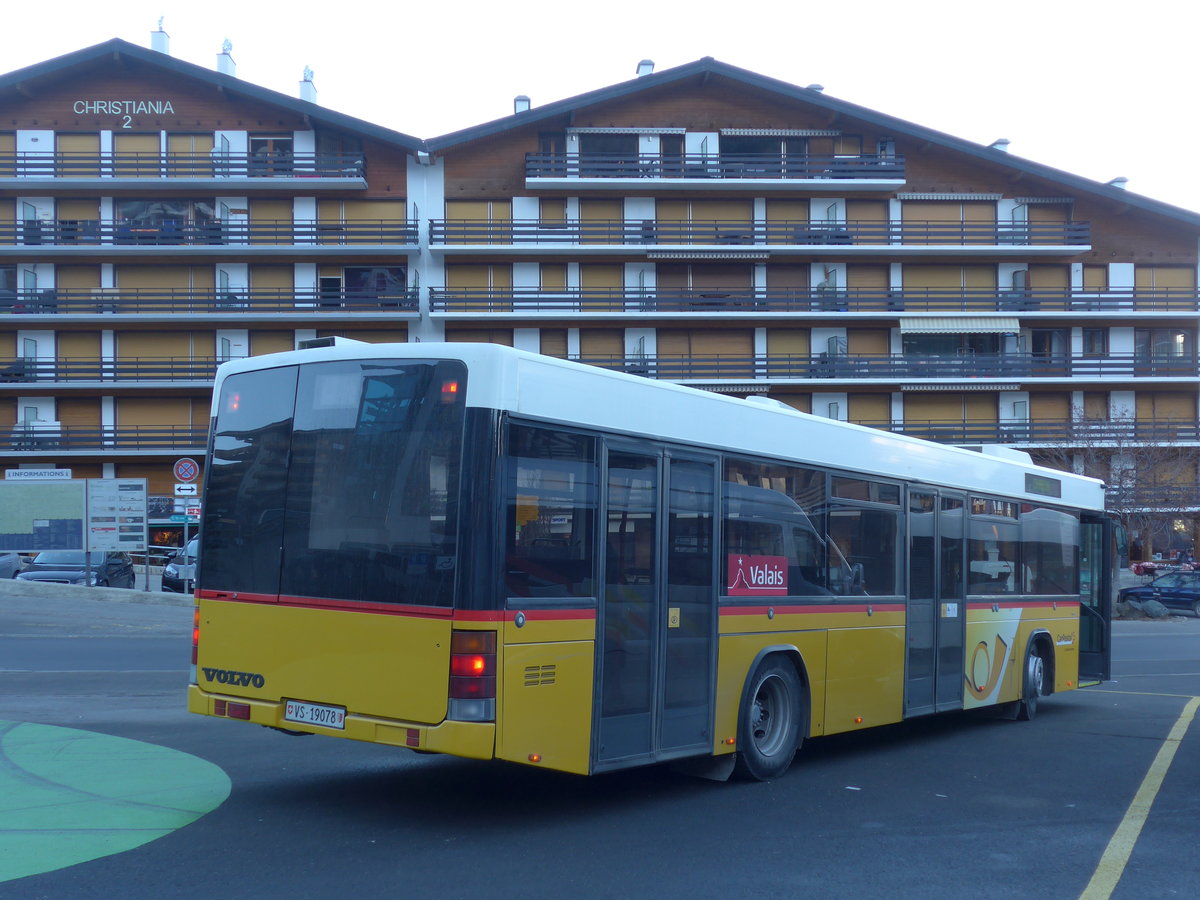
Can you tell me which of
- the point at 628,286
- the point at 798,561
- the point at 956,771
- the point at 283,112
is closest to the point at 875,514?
the point at 798,561

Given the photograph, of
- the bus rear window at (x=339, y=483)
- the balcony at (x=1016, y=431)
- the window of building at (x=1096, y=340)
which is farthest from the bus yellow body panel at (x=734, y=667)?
the window of building at (x=1096, y=340)

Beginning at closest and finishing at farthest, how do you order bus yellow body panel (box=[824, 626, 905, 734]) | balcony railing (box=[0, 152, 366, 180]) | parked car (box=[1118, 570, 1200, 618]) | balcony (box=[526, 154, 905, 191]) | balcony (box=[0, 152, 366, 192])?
1. bus yellow body panel (box=[824, 626, 905, 734])
2. parked car (box=[1118, 570, 1200, 618])
3. balcony (box=[0, 152, 366, 192])
4. balcony railing (box=[0, 152, 366, 180])
5. balcony (box=[526, 154, 905, 191])

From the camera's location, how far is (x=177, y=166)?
157 feet

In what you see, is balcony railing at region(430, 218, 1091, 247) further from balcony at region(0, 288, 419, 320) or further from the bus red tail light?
the bus red tail light

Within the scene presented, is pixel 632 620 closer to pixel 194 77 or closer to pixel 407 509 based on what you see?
pixel 407 509

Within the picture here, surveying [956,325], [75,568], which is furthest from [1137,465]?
[75,568]

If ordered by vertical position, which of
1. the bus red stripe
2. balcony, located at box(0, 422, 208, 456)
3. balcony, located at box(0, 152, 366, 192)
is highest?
balcony, located at box(0, 152, 366, 192)

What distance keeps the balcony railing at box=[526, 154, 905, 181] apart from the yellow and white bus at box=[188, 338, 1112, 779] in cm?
3991

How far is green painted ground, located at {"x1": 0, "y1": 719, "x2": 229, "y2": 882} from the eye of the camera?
22.0ft

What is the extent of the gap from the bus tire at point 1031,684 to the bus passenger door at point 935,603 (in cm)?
186

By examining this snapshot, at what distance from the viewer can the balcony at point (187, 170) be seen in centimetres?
4744

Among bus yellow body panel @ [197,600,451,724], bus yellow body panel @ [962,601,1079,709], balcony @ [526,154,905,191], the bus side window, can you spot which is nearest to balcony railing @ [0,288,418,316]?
balcony @ [526,154,905,191]

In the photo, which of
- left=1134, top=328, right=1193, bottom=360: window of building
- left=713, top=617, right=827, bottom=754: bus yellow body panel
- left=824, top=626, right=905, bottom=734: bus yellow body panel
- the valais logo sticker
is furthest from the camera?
left=1134, top=328, right=1193, bottom=360: window of building

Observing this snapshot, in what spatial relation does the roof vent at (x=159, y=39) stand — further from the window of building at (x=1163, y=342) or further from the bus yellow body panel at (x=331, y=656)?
the bus yellow body panel at (x=331, y=656)
